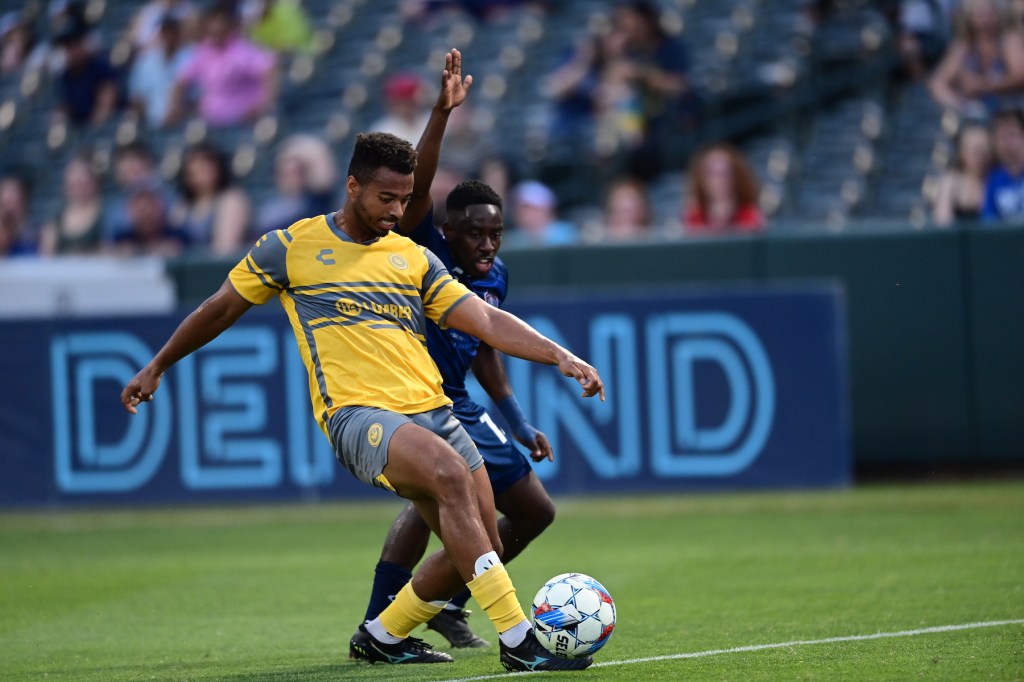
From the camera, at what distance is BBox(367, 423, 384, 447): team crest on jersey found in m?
5.77

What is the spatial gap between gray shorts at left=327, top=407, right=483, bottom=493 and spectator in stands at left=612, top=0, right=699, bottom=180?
32.1 ft

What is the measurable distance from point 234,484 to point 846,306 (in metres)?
5.74

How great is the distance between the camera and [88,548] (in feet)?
38.7

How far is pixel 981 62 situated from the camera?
14.0 meters

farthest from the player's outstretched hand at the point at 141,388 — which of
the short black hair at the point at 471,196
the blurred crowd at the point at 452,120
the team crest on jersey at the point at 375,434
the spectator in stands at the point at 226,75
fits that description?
the spectator in stands at the point at 226,75

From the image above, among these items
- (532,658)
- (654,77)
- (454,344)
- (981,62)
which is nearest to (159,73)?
(654,77)

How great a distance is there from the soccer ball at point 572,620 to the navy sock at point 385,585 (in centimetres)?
92

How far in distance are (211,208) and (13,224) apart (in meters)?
2.53

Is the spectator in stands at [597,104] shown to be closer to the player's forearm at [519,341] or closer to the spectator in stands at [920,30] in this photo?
the spectator in stands at [920,30]

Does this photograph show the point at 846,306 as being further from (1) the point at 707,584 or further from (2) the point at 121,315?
(2) the point at 121,315

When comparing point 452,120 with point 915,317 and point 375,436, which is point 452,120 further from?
point 375,436

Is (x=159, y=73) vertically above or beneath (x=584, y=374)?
above

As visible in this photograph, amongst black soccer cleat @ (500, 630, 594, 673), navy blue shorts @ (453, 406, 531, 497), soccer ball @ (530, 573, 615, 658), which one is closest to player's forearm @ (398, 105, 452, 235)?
navy blue shorts @ (453, 406, 531, 497)

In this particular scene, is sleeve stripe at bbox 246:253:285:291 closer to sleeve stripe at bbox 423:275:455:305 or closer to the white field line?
sleeve stripe at bbox 423:275:455:305
